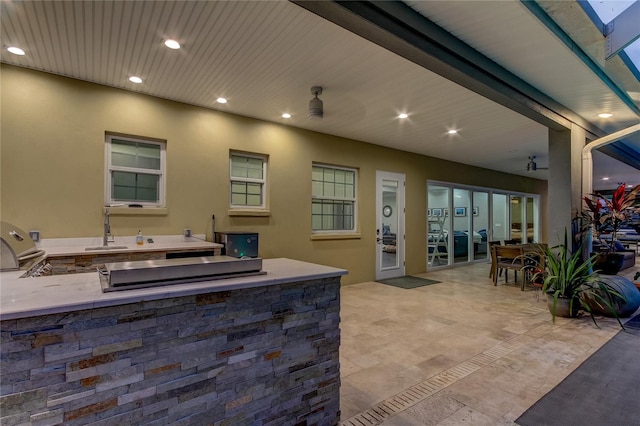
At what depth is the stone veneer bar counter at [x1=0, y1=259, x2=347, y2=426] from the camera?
1144 mm

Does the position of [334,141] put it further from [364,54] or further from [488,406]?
[488,406]

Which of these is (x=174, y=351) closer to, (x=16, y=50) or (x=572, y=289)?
(x=16, y=50)

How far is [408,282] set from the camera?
20.4 ft

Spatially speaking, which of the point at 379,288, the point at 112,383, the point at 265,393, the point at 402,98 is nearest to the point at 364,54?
the point at 402,98

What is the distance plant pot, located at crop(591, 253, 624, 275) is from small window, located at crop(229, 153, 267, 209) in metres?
4.86

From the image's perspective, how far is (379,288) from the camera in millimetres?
5668

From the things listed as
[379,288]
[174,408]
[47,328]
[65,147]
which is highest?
[65,147]

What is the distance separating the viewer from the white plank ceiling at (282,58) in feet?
7.80

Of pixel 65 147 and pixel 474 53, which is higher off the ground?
pixel 474 53

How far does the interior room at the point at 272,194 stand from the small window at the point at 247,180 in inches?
1.4

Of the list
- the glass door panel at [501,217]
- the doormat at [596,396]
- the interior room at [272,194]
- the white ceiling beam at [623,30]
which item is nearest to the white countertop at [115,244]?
the interior room at [272,194]

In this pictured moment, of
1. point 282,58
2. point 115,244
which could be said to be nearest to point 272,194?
point 115,244

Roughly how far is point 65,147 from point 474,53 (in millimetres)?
4236

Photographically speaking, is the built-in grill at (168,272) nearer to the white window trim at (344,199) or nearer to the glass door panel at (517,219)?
the white window trim at (344,199)
